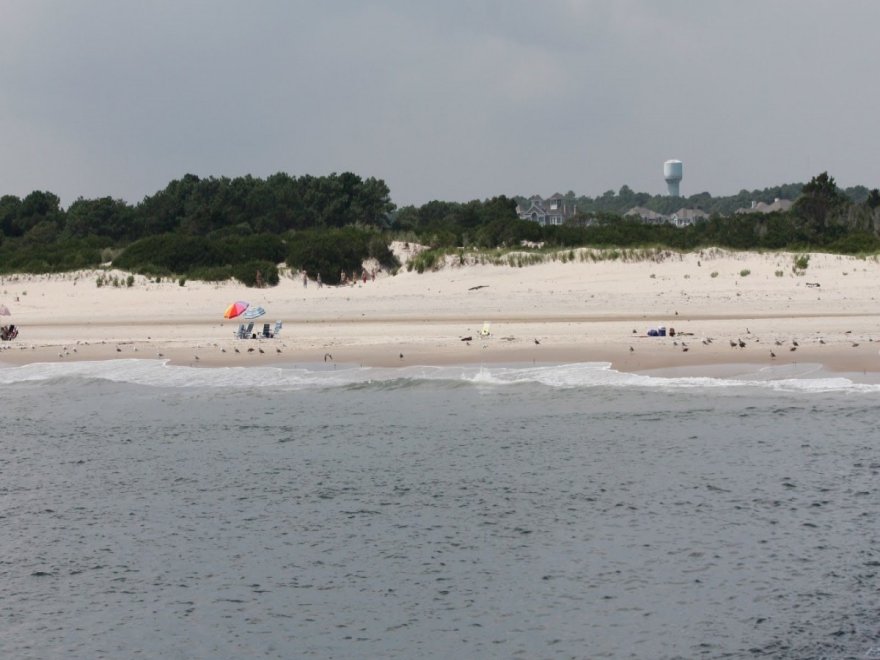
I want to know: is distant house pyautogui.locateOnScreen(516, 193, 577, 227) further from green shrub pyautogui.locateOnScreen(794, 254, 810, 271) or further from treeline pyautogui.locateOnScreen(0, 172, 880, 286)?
green shrub pyautogui.locateOnScreen(794, 254, 810, 271)

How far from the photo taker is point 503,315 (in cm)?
2912

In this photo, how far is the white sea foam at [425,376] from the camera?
1797 cm

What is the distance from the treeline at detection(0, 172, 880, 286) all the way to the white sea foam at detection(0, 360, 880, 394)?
49.8 feet

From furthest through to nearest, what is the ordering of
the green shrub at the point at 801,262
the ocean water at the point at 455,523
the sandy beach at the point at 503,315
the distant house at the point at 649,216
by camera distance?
1. the distant house at the point at 649,216
2. the green shrub at the point at 801,262
3. the sandy beach at the point at 503,315
4. the ocean water at the point at 455,523

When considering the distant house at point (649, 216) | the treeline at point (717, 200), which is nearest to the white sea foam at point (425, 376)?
the distant house at point (649, 216)

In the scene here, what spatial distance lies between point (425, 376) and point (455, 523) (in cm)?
882

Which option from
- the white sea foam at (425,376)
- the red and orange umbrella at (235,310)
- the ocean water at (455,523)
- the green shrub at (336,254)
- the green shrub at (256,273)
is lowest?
the ocean water at (455,523)

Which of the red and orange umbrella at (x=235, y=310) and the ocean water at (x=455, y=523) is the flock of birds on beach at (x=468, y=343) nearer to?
the ocean water at (x=455, y=523)

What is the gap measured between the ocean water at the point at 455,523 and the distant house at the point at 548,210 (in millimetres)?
103664

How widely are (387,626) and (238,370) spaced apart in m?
13.5

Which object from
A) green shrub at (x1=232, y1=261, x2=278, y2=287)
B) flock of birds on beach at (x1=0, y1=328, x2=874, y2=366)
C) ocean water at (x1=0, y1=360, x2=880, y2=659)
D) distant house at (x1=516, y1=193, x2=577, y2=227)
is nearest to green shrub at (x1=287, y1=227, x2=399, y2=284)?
green shrub at (x1=232, y1=261, x2=278, y2=287)

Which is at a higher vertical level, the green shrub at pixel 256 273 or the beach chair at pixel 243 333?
the green shrub at pixel 256 273

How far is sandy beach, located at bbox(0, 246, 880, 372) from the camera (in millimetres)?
22094

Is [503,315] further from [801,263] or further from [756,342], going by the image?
[801,263]
